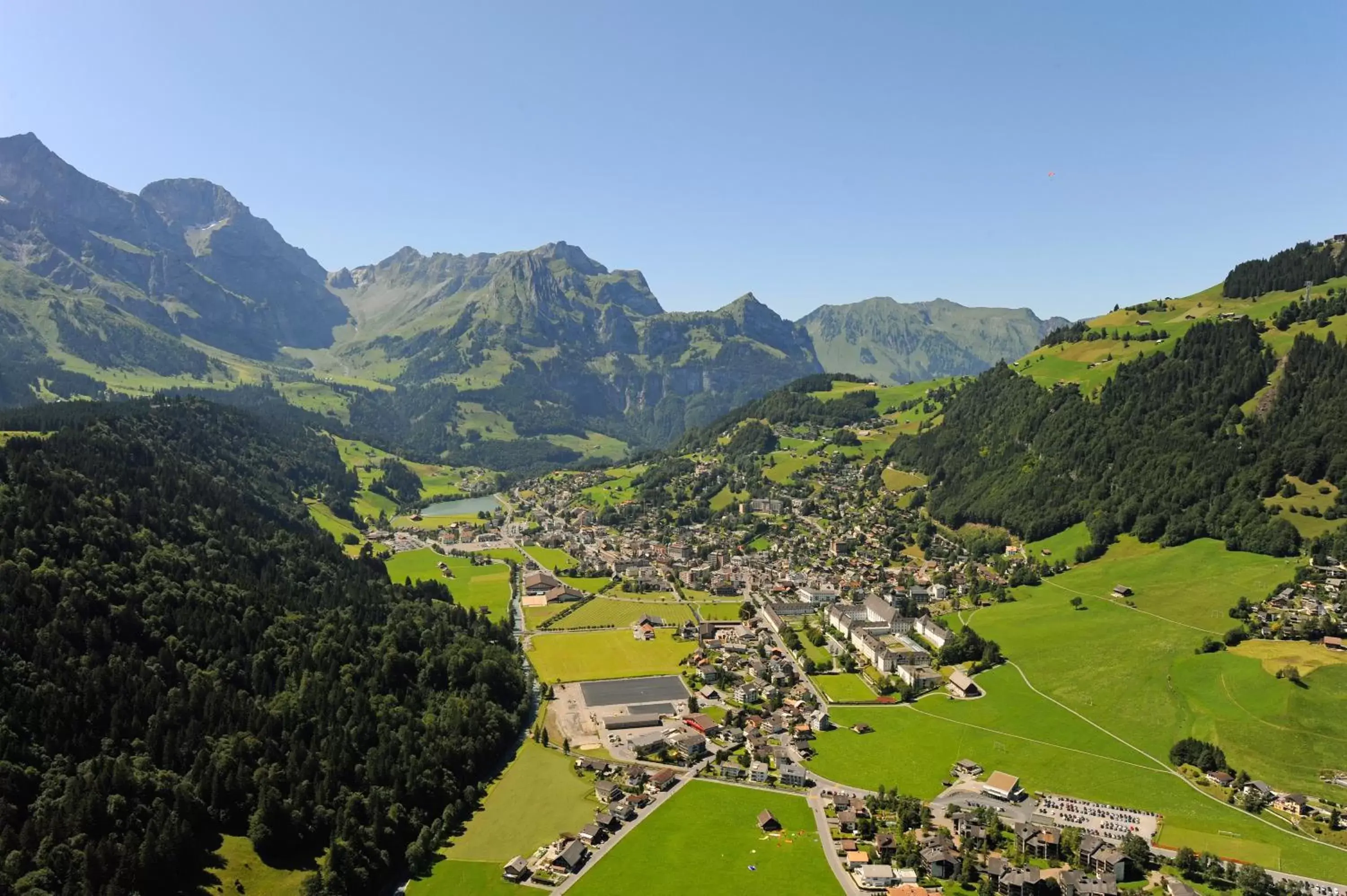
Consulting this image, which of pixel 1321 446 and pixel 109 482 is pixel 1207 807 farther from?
pixel 109 482

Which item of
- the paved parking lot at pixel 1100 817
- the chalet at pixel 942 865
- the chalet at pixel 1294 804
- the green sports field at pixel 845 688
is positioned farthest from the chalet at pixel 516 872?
the chalet at pixel 1294 804

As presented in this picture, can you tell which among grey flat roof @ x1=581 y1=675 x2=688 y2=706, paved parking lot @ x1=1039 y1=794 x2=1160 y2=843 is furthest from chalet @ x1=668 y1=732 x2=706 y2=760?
paved parking lot @ x1=1039 y1=794 x2=1160 y2=843

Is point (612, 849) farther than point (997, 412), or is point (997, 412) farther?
point (997, 412)

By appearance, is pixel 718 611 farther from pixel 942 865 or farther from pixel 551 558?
pixel 942 865

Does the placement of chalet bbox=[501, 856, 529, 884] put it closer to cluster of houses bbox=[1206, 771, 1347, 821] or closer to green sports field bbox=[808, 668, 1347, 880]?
green sports field bbox=[808, 668, 1347, 880]

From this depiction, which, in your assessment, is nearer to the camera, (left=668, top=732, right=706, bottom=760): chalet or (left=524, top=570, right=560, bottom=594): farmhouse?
(left=668, top=732, right=706, bottom=760): chalet

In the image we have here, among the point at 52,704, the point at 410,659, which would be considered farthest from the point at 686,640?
the point at 52,704
